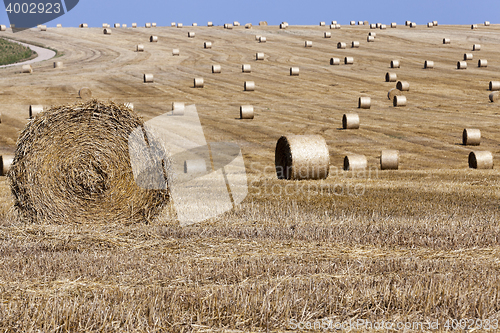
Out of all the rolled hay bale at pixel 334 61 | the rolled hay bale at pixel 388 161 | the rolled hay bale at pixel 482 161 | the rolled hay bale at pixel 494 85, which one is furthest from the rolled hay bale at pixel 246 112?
the rolled hay bale at pixel 334 61

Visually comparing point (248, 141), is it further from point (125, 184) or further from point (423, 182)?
point (125, 184)

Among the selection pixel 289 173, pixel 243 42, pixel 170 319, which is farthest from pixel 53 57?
pixel 170 319

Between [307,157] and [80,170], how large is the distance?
580 centimetres

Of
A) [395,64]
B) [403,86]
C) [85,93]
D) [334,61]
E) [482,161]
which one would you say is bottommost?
[482,161]

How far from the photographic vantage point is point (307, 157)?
528 inches

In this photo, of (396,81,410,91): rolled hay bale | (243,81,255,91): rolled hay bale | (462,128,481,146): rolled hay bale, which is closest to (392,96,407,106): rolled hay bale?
(396,81,410,91): rolled hay bale

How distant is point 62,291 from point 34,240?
274 cm

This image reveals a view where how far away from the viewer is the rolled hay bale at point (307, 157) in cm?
1335

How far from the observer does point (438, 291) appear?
17.4 ft

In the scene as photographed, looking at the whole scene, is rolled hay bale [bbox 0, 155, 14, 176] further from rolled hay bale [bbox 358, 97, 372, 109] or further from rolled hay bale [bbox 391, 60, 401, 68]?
rolled hay bale [bbox 391, 60, 401, 68]

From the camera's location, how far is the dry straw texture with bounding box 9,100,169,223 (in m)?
9.05

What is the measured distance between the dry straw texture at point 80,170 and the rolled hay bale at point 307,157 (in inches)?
183

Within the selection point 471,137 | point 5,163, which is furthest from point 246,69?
point 5,163

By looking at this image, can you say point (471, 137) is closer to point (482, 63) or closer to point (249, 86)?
point (249, 86)
